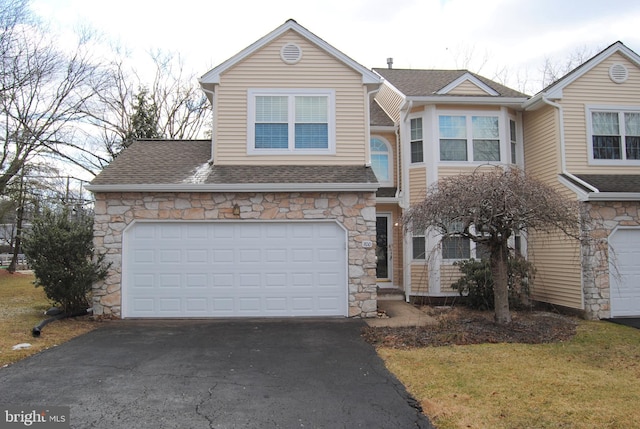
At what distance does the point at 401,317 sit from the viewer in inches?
389

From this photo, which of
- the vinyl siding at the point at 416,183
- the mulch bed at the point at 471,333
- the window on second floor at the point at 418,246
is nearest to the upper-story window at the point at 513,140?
the vinyl siding at the point at 416,183

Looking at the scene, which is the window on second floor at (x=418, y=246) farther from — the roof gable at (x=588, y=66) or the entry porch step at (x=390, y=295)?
the roof gable at (x=588, y=66)

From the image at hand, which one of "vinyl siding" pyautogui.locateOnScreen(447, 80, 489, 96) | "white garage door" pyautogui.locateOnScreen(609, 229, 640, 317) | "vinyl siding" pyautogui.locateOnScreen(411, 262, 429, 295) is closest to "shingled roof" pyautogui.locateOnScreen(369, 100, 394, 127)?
"vinyl siding" pyautogui.locateOnScreen(447, 80, 489, 96)

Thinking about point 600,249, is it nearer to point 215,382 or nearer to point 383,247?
point 383,247

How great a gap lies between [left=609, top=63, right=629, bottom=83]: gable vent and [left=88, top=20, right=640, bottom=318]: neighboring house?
3 centimetres

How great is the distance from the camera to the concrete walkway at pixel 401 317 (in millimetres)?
9078

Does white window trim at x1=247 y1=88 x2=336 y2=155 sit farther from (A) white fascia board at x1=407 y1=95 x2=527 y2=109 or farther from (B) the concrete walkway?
(B) the concrete walkway

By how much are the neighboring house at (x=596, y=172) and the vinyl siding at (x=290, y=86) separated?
5.11 metres

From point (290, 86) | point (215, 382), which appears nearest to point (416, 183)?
point (290, 86)

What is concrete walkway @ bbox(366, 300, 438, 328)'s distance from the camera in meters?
9.08

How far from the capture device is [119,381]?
18.0 ft

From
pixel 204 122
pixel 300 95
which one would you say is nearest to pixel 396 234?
pixel 300 95

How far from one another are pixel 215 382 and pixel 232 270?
4517 millimetres

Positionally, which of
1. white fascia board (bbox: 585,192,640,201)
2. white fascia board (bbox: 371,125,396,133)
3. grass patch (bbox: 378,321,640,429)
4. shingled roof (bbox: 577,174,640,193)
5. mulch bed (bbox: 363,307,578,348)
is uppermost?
white fascia board (bbox: 371,125,396,133)
